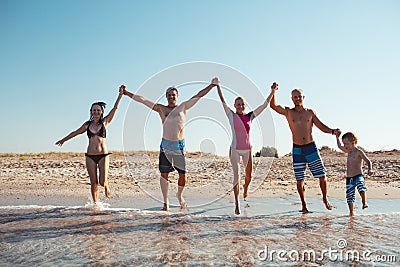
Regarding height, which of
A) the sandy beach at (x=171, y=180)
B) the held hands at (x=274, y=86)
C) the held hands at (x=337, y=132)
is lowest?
the sandy beach at (x=171, y=180)

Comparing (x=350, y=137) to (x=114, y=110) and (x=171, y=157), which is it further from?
(x=114, y=110)

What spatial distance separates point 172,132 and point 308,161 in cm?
276

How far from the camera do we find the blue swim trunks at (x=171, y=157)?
25.0 ft

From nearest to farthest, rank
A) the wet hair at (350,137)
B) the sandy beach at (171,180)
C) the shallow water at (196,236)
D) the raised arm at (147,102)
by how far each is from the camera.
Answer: the shallow water at (196,236)
the wet hair at (350,137)
the raised arm at (147,102)
the sandy beach at (171,180)

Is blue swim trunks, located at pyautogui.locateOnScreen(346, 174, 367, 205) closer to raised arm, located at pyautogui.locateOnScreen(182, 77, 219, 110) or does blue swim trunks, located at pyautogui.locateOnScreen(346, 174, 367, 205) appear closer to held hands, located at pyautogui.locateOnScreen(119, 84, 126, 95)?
raised arm, located at pyautogui.locateOnScreen(182, 77, 219, 110)

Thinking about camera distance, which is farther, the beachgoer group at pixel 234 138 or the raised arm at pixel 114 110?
the raised arm at pixel 114 110

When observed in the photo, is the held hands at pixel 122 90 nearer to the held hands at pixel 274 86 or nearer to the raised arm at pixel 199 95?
the raised arm at pixel 199 95

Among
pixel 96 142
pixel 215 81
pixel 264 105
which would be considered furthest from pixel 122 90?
pixel 264 105

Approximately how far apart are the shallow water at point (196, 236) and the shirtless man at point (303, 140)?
1.97 ft

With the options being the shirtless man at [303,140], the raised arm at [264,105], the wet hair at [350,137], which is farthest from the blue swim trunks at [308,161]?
the raised arm at [264,105]

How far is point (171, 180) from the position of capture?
42.4 ft

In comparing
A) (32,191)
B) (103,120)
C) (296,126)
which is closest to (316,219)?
(296,126)

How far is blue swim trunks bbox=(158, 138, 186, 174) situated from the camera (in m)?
7.63

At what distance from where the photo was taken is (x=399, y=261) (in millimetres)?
4246
